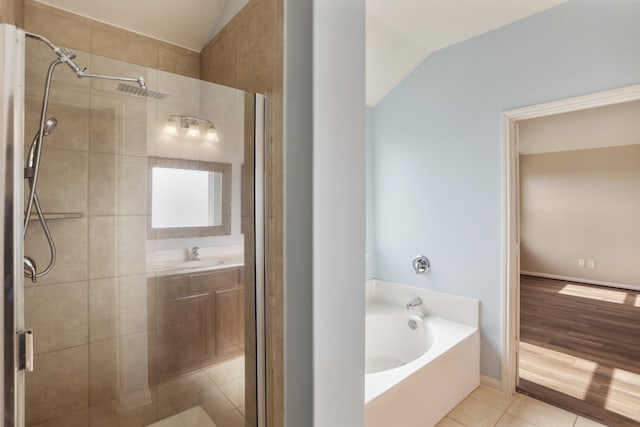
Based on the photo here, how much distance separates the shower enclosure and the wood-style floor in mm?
2442

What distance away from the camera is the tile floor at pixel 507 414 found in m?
2.02

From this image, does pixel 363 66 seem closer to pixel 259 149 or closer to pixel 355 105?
pixel 355 105

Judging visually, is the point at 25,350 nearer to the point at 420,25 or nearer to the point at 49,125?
the point at 49,125

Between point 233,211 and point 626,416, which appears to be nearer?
point 233,211

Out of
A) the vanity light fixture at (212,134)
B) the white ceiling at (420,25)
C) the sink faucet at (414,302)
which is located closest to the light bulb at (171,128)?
the vanity light fixture at (212,134)

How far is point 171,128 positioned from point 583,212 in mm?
6604

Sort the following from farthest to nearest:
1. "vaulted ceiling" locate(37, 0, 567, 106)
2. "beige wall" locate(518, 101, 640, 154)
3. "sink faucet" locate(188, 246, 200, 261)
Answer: "beige wall" locate(518, 101, 640, 154), "vaulted ceiling" locate(37, 0, 567, 106), "sink faucet" locate(188, 246, 200, 261)

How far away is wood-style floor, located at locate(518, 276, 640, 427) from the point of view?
7.28 feet

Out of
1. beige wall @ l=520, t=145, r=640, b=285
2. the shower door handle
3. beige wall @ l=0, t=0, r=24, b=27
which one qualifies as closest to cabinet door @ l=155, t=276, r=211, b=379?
the shower door handle

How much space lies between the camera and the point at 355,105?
109cm

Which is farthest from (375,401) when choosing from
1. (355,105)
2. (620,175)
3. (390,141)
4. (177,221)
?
(620,175)

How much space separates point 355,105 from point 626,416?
2720mm

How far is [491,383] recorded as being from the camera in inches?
94.4

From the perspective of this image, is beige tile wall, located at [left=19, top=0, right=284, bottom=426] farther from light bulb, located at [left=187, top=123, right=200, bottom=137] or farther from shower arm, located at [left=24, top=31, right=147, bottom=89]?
light bulb, located at [left=187, top=123, right=200, bottom=137]
